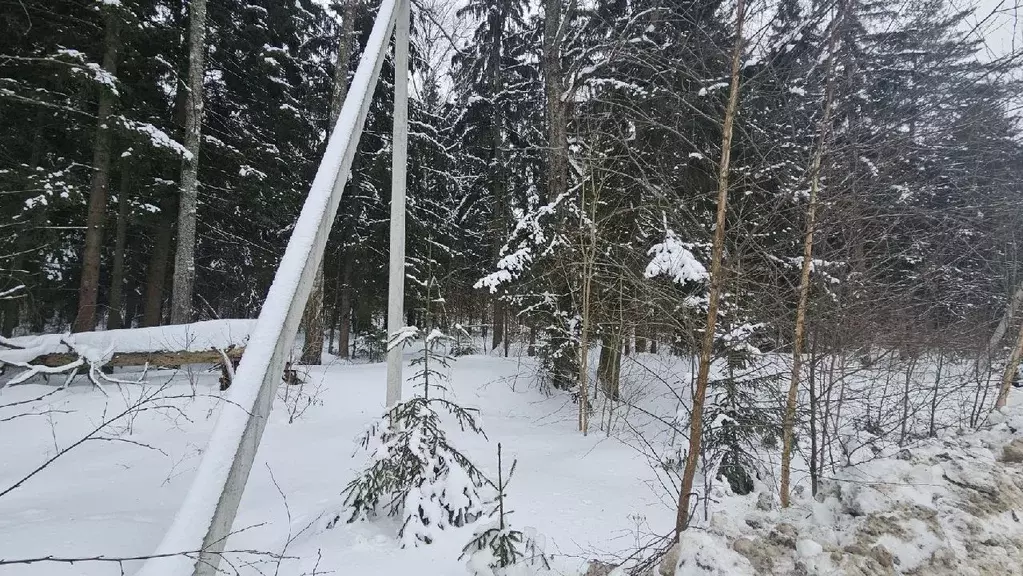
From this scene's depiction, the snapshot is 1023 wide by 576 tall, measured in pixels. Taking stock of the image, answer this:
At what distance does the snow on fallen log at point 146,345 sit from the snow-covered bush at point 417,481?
14.6ft

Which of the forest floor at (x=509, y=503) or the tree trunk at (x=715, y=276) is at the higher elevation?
the tree trunk at (x=715, y=276)

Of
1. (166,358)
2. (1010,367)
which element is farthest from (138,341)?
(1010,367)

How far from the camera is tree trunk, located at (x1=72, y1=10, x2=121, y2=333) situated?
764cm

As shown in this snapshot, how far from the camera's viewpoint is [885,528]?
224cm

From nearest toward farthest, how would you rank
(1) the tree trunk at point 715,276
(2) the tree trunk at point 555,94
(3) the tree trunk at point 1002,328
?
(1) the tree trunk at point 715,276 → (3) the tree trunk at point 1002,328 → (2) the tree trunk at point 555,94

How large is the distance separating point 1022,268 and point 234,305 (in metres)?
19.2

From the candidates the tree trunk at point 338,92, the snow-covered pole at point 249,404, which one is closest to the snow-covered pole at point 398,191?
the snow-covered pole at point 249,404

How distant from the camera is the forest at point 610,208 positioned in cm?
277

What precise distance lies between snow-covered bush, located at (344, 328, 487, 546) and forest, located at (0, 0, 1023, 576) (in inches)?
1.5

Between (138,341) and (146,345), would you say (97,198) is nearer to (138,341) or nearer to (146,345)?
(138,341)

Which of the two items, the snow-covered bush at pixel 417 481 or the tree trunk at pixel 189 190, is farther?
the tree trunk at pixel 189 190

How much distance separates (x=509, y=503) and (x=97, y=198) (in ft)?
30.2

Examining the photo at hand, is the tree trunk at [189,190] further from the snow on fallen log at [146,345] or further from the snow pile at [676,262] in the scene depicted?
the snow pile at [676,262]

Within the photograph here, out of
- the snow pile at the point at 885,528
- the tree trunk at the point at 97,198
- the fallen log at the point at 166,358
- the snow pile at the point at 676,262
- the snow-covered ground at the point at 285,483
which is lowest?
the snow-covered ground at the point at 285,483
